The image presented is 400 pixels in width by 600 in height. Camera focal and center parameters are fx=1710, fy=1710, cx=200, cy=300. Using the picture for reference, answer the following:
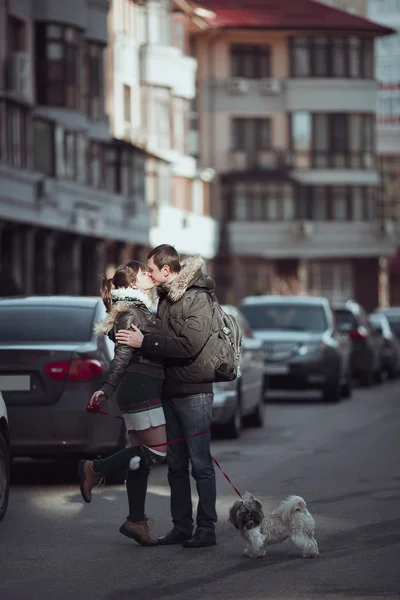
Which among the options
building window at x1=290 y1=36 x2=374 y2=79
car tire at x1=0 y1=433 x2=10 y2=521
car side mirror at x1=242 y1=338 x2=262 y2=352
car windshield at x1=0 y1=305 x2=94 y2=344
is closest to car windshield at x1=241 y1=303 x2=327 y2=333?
car side mirror at x1=242 y1=338 x2=262 y2=352

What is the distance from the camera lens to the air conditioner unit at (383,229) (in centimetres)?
7525

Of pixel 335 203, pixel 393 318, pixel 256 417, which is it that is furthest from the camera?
pixel 335 203

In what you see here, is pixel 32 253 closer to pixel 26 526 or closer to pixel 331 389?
pixel 331 389

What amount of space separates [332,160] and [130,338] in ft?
213

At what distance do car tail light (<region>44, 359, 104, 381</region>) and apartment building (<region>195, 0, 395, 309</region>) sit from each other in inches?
2258

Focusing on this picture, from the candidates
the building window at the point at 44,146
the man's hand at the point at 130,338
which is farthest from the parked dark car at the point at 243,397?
the building window at the point at 44,146

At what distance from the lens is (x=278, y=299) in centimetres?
2934

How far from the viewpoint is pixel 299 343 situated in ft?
92.5

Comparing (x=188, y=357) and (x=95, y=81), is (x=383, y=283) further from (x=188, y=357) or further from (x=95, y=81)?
(x=188, y=357)

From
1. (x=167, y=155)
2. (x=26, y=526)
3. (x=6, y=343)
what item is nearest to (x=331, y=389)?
(x=6, y=343)

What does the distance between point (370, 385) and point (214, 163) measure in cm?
3819

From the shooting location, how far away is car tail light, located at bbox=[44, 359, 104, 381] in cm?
1409

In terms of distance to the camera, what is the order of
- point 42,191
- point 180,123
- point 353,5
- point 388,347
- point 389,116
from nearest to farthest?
point 388,347
point 42,191
point 180,123
point 353,5
point 389,116

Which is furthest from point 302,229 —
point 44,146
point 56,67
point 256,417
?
point 256,417
